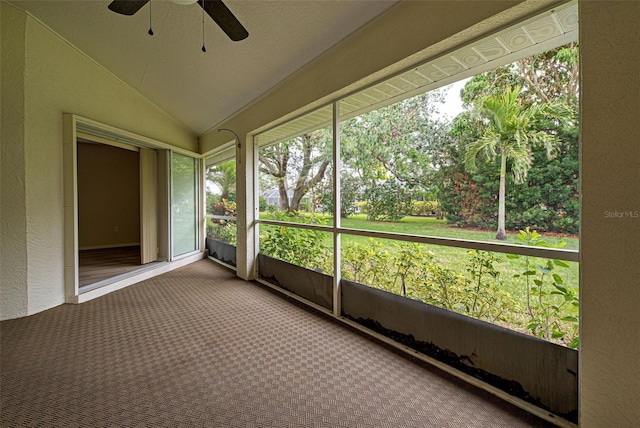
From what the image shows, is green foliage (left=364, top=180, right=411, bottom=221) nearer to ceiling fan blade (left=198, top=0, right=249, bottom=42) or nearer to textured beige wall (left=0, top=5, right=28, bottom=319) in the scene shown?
ceiling fan blade (left=198, top=0, right=249, bottom=42)

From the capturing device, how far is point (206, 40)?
2.85 metres

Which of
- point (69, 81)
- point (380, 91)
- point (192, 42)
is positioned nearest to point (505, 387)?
point (380, 91)

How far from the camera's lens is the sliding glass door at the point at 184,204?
5012 millimetres

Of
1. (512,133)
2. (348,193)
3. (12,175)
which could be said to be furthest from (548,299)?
(12,175)

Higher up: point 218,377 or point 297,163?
point 297,163

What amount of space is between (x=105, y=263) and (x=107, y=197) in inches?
105

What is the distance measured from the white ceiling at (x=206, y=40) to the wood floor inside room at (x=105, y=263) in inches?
113

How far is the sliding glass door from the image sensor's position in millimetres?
5012

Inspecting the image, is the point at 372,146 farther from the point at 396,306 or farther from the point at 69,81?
the point at 69,81

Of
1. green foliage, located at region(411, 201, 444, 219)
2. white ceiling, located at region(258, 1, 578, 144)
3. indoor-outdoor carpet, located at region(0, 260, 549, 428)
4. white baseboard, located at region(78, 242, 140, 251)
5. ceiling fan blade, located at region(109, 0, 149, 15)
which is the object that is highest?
ceiling fan blade, located at region(109, 0, 149, 15)

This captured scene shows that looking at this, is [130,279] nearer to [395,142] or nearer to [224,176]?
[224,176]

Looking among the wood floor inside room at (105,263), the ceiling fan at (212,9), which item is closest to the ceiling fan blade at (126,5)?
the ceiling fan at (212,9)

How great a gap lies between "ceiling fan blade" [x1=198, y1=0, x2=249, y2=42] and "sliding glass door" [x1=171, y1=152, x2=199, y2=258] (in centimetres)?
360

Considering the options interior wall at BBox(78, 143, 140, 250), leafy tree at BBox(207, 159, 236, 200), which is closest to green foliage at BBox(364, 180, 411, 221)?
leafy tree at BBox(207, 159, 236, 200)
